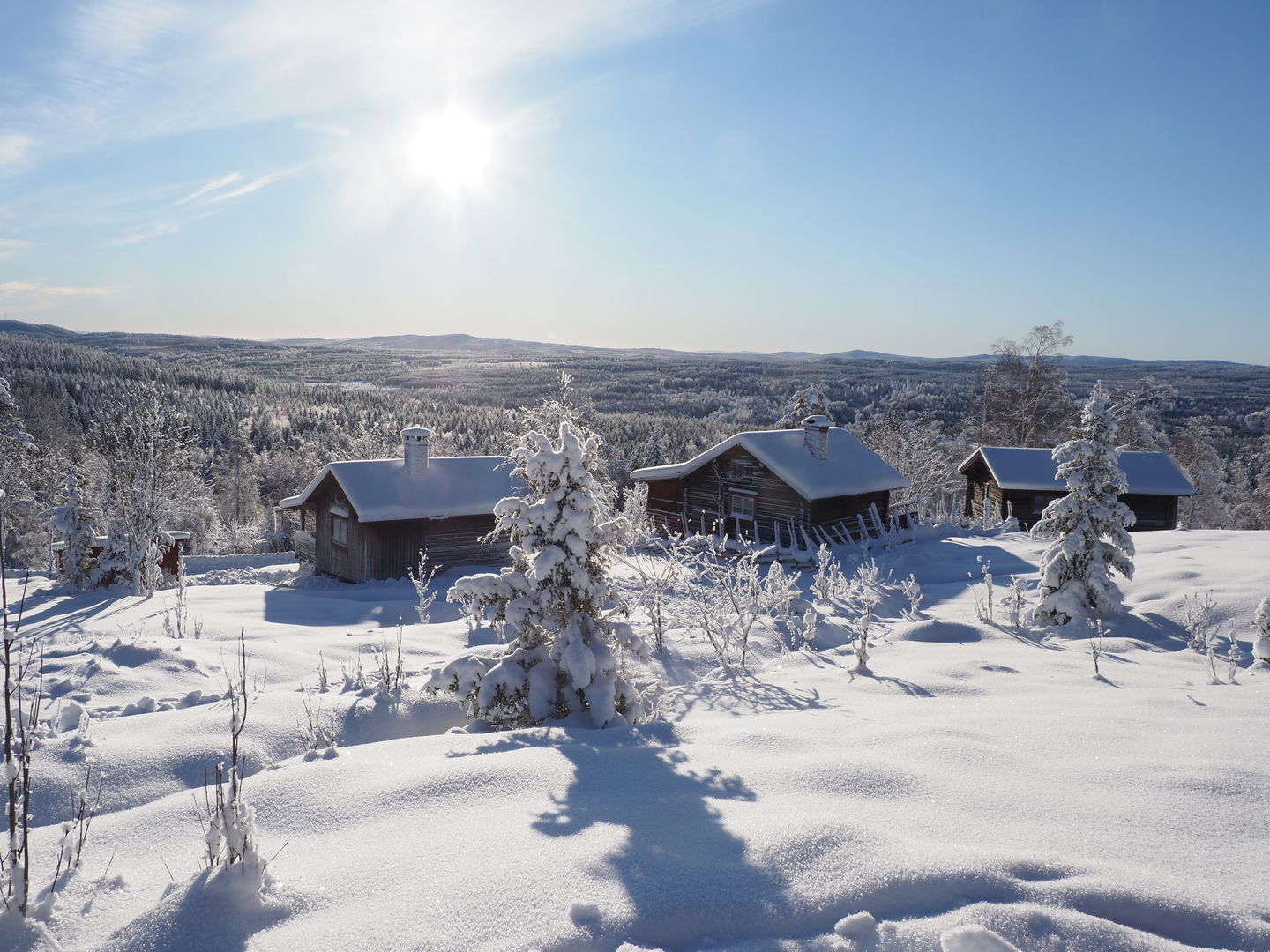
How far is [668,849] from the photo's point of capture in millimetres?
3795

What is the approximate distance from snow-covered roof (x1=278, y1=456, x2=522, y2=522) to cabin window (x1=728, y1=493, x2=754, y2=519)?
8468 mm

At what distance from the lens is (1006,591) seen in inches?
686

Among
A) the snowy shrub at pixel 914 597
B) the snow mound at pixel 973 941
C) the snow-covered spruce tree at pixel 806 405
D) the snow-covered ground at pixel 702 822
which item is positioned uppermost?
the snow-covered spruce tree at pixel 806 405

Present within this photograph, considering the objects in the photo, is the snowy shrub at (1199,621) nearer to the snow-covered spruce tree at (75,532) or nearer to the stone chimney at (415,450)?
the stone chimney at (415,450)

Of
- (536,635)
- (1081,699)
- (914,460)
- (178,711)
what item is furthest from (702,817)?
(914,460)

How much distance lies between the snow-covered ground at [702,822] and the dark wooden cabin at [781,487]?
1772cm

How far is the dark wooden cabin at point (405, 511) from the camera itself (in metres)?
24.1

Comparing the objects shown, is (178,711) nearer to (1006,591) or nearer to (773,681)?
(773,681)

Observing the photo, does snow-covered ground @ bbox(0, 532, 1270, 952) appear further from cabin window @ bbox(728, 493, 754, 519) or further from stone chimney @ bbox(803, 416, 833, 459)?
stone chimney @ bbox(803, 416, 833, 459)

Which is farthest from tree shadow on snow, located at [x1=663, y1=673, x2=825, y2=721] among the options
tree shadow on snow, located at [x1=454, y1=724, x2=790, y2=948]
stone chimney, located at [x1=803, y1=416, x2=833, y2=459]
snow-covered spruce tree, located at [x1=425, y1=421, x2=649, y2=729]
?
stone chimney, located at [x1=803, y1=416, x2=833, y2=459]

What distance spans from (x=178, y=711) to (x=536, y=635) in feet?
11.8

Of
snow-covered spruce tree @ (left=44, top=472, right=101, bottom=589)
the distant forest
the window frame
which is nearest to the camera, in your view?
snow-covered spruce tree @ (left=44, top=472, right=101, bottom=589)

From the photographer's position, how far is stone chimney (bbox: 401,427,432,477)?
25422mm

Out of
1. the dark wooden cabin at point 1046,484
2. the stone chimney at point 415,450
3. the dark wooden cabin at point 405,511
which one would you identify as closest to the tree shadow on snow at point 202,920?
the dark wooden cabin at point 405,511
